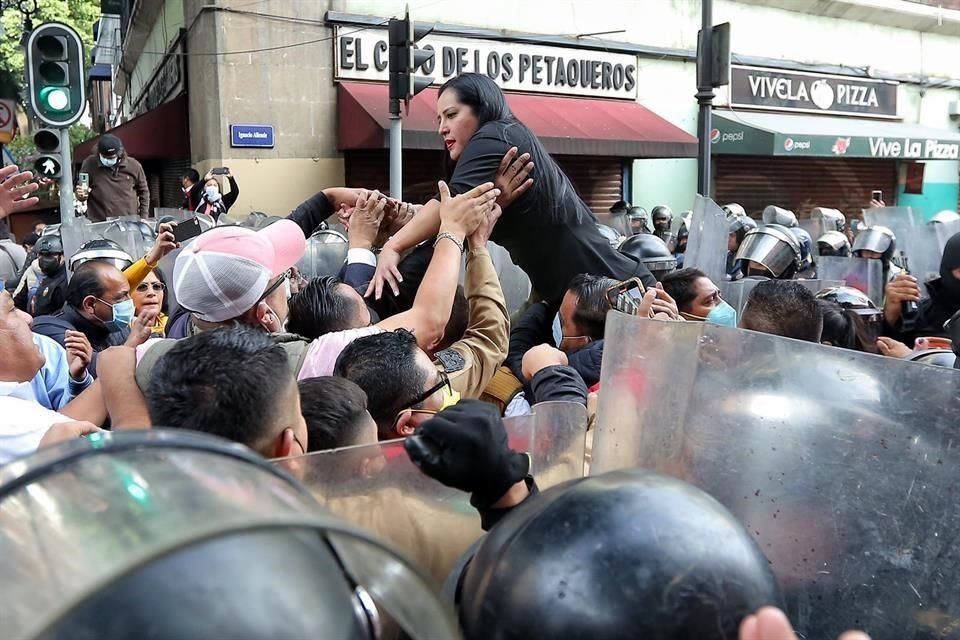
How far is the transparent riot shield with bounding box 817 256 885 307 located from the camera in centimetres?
620

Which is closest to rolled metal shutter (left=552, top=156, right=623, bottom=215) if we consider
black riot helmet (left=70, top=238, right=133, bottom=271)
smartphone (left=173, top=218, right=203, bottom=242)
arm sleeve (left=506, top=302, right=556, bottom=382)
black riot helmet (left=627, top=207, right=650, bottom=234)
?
black riot helmet (left=627, top=207, right=650, bottom=234)

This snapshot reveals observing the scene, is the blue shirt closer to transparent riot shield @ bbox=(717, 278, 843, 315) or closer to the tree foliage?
transparent riot shield @ bbox=(717, 278, 843, 315)

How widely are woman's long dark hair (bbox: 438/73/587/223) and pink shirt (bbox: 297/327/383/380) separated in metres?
1.13

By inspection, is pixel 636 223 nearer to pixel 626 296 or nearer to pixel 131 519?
pixel 626 296

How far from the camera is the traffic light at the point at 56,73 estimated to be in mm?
6438

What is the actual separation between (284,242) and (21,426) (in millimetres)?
992

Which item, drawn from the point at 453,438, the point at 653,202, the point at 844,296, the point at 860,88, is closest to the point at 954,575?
the point at 453,438

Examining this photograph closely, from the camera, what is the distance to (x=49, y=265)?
645 centimetres

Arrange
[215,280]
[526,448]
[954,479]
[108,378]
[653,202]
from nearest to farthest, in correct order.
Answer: [954,479] < [526,448] < [108,378] < [215,280] < [653,202]

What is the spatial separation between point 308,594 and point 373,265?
2878 mm

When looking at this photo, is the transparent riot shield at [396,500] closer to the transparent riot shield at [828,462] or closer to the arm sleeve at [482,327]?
the transparent riot shield at [828,462]

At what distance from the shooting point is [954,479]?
142cm

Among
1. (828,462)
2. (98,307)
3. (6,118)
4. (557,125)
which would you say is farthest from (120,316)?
(6,118)

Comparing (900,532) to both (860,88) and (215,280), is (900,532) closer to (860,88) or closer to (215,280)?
(215,280)
